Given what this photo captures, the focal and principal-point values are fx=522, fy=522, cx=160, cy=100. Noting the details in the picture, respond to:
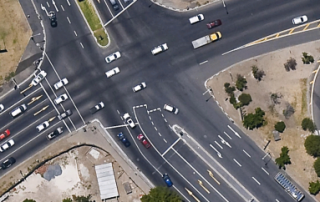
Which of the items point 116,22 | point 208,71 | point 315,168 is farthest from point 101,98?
point 315,168

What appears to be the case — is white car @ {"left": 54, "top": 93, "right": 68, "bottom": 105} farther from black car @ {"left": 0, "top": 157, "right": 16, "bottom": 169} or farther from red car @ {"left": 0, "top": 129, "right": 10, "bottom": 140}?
black car @ {"left": 0, "top": 157, "right": 16, "bottom": 169}

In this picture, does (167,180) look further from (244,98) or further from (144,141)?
(244,98)

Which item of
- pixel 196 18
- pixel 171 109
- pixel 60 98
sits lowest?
pixel 171 109

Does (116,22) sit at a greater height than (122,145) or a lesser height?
greater

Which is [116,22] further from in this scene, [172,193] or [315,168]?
[315,168]

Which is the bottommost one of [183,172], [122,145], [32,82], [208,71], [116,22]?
[183,172]

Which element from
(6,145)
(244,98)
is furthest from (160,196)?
(6,145)

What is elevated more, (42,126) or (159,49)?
(159,49)
